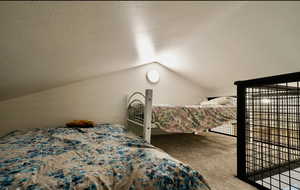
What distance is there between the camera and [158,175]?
0.73m

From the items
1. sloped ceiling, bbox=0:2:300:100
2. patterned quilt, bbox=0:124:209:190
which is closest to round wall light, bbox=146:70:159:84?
sloped ceiling, bbox=0:2:300:100

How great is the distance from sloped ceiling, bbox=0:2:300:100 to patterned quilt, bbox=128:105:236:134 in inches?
33.8

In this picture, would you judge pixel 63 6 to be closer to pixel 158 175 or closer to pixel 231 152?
pixel 158 175

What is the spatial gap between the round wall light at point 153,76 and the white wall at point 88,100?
0.10m

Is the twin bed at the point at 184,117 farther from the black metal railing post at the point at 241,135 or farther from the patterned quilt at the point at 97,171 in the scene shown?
the patterned quilt at the point at 97,171

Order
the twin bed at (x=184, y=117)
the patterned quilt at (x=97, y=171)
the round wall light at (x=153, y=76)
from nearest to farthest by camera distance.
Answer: the patterned quilt at (x=97, y=171) → the twin bed at (x=184, y=117) → the round wall light at (x=153, y=76)

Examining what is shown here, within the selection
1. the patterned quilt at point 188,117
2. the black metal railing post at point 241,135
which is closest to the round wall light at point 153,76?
the patterned quilt at point 188,117

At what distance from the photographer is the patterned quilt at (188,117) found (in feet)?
6.51

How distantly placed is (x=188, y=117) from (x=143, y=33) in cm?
143

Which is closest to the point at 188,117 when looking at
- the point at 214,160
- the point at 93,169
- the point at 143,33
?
the point at 214,160

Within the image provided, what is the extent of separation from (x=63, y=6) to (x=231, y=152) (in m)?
2.54

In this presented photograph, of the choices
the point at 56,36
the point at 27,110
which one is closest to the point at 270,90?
the point at 56,36

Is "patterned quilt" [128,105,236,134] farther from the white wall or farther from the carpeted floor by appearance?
the white wall

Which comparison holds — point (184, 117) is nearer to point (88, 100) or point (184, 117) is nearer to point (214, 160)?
point (214, 160)
